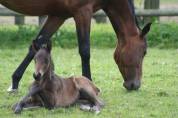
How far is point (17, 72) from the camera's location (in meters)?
7.67

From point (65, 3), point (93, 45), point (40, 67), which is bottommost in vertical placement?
point (93, 45)

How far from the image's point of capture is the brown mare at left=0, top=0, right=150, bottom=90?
714 cm

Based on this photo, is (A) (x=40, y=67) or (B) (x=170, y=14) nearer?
(A) (x=40, y=67)

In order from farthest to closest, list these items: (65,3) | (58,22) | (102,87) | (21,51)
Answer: (21,51)
(102,87)
(58,22)
(65,3)

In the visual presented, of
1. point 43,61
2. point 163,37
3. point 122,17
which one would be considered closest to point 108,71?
point 122,17

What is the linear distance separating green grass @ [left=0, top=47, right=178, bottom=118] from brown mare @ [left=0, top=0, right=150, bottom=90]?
318mm

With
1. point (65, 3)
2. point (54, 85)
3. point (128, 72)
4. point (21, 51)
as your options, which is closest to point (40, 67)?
point (54, 85)

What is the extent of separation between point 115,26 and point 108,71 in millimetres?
2160

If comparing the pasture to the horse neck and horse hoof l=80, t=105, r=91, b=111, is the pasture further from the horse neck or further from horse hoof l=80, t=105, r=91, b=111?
the horse neck

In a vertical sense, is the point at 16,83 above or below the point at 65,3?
below

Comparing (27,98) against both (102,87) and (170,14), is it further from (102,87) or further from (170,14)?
(170,14)

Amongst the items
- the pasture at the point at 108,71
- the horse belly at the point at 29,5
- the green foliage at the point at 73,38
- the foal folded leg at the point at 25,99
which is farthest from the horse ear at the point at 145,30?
the green foliage at the point at 73,38

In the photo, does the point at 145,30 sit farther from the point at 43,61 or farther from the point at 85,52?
the point at 43,61

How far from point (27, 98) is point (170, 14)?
8349 millimetres
